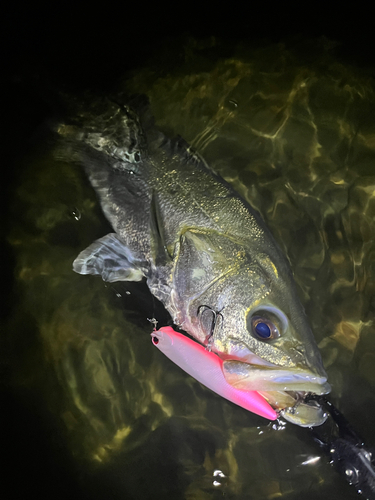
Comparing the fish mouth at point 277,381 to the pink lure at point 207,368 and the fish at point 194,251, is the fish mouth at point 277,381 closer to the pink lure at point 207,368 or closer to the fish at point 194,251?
the fish at point 194,251

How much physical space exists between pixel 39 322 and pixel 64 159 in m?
1.60

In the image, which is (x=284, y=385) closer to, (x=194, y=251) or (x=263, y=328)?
(x=263, y=328)

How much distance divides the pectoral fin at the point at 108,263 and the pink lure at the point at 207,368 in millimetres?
644

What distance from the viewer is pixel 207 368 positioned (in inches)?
84.6

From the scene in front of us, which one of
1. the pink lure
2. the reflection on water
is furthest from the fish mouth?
the reflection on water

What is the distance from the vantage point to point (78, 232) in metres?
3.18

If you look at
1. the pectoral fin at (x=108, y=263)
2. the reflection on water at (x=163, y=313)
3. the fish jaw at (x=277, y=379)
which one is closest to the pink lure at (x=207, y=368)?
the fish jaw at (x=277, y=379)

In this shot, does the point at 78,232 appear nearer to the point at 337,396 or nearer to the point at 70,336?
the point at 70,336

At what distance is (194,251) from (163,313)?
0.79 meters

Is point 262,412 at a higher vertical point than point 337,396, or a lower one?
higher

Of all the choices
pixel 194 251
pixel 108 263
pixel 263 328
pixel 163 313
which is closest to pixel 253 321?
pixel 263 328

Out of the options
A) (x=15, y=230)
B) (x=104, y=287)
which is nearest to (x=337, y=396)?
(x=104, y=287)

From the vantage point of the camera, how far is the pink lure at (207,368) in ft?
6.89

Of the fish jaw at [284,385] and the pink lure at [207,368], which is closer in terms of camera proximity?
the fish jaw at [284,385]
